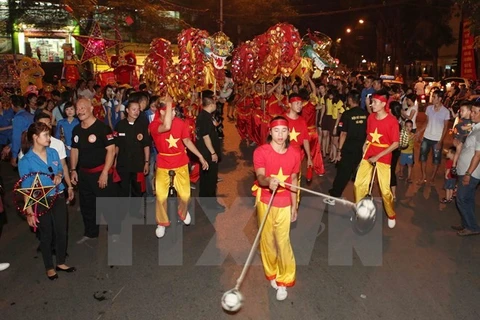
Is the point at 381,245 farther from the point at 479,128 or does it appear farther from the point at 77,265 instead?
the point at 77,265

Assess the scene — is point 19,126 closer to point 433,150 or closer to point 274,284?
point 274,284

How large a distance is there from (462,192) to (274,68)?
520cm

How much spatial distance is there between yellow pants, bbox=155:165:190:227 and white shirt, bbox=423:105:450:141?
17.2ft

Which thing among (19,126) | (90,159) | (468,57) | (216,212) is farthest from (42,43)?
(90,159)

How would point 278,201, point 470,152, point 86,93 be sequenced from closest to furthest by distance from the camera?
point 278,201
point 470,152
point 86,93

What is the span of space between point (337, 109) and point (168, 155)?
6097mm

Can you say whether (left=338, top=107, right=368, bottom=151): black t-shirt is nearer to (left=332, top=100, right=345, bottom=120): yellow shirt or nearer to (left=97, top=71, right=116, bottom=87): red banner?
(left=332, top=100, right=345, bottom=120): yellow shirt

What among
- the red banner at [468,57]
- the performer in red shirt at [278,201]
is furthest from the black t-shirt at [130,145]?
the red banner at [468,57]

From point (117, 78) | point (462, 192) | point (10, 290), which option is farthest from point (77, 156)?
point (117, 78)

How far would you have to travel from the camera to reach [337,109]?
11.1 metres

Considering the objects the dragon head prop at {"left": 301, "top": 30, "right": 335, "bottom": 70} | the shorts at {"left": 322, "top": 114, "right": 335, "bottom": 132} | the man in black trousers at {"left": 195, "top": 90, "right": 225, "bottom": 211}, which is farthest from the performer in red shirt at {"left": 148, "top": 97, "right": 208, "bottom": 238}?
the shorts at {"left": 322, "top": 114, "right": 335, "bottom": 132}

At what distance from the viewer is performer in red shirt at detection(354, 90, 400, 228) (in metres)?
6.32

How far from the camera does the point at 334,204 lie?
7.69 m

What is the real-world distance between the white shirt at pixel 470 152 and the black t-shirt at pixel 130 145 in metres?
4.51
